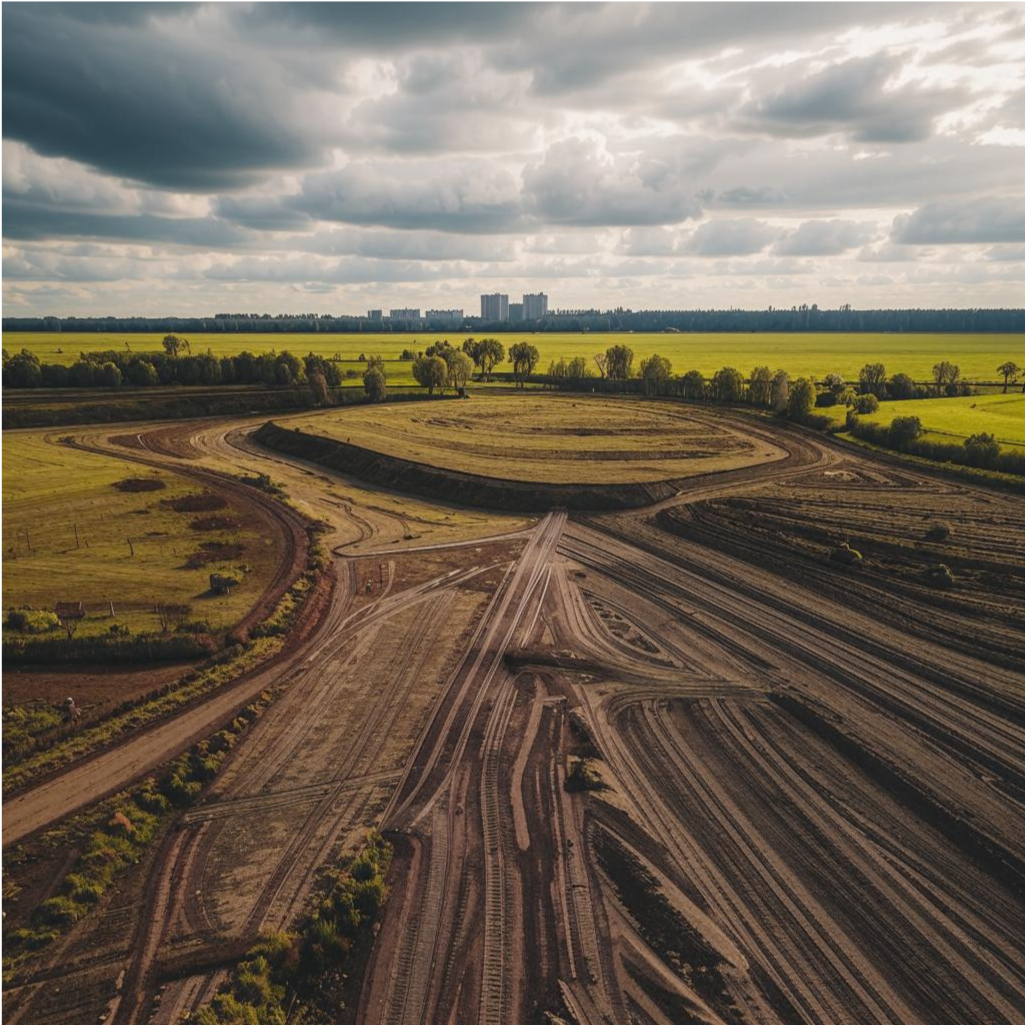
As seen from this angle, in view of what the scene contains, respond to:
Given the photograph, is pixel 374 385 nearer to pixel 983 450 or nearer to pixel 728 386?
pixel 728 386

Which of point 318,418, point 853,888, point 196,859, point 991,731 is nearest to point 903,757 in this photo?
point 991,731

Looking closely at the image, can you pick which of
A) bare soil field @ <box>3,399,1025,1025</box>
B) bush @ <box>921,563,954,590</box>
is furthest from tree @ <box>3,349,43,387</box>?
bush @ <box>921,563,954,590</box>

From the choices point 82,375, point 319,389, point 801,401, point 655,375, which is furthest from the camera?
point 655,375

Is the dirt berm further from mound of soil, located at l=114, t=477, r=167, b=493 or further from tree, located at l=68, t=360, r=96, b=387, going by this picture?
mound of soil, located at l=114, t=477, r=167, b=493

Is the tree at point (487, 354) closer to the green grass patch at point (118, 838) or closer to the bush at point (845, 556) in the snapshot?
the bush at point (845, 556)

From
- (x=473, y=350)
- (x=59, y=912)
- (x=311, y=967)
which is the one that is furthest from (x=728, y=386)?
(x=59, y=912)

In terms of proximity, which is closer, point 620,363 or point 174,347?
point 620,363
